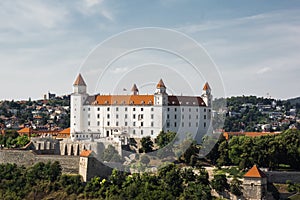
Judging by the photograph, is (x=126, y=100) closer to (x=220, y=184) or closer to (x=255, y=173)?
(x=220, y=184)

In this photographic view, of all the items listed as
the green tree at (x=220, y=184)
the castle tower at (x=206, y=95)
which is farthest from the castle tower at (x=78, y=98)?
the green tree at (x=220, y=184)

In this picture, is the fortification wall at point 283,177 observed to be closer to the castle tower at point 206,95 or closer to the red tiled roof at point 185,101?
the red tiled roof at point 185,101

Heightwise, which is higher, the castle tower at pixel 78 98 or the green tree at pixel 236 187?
the castle tower at pixel 78 98

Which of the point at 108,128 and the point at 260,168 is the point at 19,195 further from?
the point at 260,168

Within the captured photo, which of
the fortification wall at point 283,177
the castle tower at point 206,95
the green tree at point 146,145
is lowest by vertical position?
the fortification wall at point 283,177

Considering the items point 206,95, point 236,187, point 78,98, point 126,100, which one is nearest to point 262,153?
point 236,187

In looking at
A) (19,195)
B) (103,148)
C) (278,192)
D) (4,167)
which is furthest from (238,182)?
(4,167)

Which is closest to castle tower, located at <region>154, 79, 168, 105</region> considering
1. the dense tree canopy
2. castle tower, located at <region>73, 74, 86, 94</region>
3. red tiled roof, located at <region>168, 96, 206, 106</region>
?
red tiled roof, located at <region>168, 96, 206, 106</region>

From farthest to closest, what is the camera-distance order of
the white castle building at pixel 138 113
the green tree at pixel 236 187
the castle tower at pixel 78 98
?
the castle tower at pixel 78 98
the white castle building at pixel 138 113
the green tree at pixel 236 187
